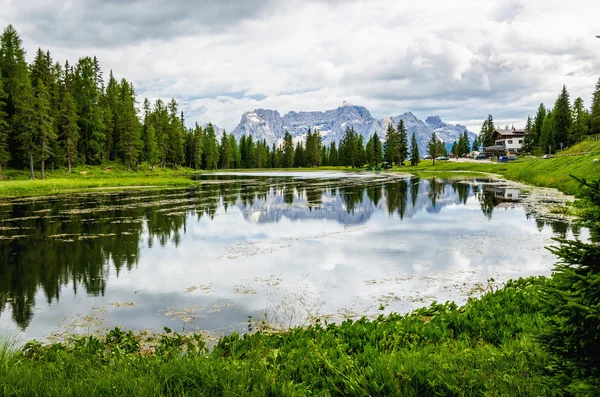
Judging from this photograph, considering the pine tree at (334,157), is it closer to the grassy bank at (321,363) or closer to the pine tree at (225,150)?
the pine tree at (225,150)

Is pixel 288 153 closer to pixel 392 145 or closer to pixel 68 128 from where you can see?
pixel 392 145

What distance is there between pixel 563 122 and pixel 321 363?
4509 inches

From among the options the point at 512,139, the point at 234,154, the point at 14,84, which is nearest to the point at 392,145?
the point at 512,139

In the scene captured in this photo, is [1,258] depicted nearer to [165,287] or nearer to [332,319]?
[165,287]

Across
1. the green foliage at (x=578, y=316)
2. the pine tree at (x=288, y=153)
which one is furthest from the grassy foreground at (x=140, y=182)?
the pine tree at (x=288, y=153)

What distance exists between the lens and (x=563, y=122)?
97.7m

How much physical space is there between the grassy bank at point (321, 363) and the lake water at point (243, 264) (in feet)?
6.35

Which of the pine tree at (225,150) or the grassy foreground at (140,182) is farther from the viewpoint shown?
the pine tree at (225,150)

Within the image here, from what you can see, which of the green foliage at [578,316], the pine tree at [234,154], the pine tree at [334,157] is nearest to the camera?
the green foliage at [578,316]

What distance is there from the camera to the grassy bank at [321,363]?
5.40m

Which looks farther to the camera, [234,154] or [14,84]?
[234,154]

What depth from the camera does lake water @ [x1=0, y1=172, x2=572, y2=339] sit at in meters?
10.9

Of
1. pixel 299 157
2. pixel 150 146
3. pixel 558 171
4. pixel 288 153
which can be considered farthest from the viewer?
pixel 299 157

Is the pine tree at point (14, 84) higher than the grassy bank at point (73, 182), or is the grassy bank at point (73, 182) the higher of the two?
the pine tree at point (14, 84)
